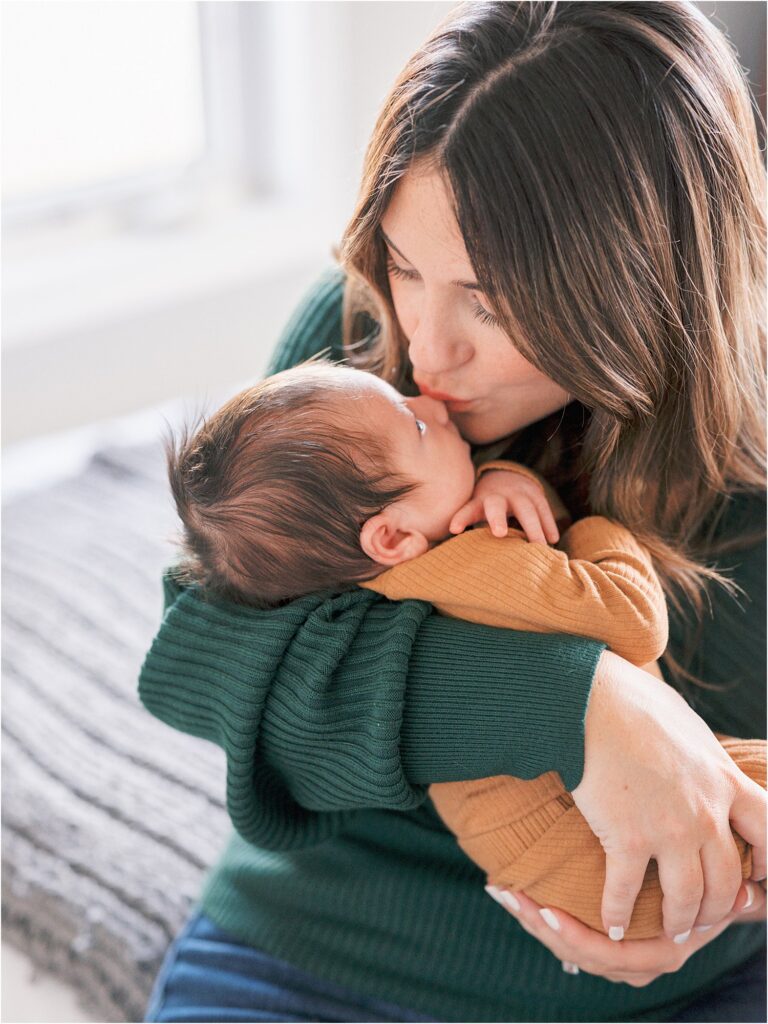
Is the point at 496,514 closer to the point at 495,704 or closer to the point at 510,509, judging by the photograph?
the point at 510,509

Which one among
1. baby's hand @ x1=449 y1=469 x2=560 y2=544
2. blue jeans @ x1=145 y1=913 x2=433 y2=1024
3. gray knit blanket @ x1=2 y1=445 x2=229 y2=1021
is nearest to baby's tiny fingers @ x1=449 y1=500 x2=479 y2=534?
baby's hand @ x1=449 y1=469 x2=560 y2=544

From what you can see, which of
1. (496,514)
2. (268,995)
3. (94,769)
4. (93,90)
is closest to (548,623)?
(496,514)

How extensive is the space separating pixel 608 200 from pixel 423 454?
0.25 metres

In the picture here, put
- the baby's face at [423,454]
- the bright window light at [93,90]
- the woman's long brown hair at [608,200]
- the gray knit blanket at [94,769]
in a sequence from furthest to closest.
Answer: the bright window light at [93,90]
the gray knit blanket at [94,769]
the baby's face at [423,454]
the woman's long brown hair at [608,200]

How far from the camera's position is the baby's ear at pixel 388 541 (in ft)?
2.91

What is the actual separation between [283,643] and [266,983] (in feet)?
1.19

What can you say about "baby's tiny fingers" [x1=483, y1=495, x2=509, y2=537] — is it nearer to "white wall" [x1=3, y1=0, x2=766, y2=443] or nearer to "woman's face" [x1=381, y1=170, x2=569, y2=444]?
"woman's face" [x1=381, y1=170, x2=569, y2=444]

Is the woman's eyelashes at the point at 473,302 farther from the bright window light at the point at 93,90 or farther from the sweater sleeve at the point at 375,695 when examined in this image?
the bright window light at the point at 93,90

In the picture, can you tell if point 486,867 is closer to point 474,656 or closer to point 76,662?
point 474,656

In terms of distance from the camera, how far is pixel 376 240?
3.11 feet

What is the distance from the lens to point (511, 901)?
0.90 metres

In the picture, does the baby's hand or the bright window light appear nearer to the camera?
the baby's hand

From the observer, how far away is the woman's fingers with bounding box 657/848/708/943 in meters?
0.83

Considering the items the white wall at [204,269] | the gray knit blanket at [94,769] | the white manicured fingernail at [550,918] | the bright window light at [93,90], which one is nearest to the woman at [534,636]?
the white manicured fingernail at [550,918]
